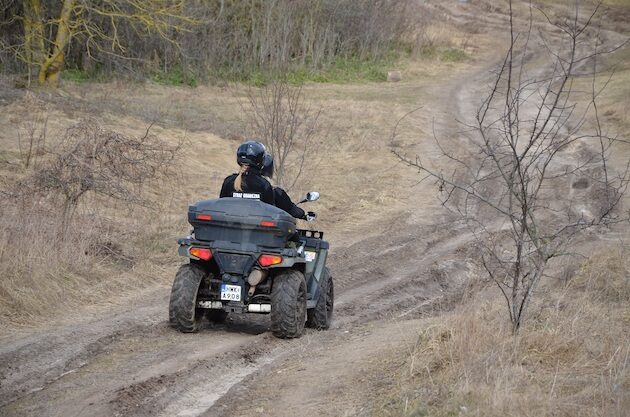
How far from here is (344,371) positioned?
7.34 meters

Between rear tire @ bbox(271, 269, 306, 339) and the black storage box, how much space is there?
360 mm

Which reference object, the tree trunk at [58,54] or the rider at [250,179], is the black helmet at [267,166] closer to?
the rider at [250,179]

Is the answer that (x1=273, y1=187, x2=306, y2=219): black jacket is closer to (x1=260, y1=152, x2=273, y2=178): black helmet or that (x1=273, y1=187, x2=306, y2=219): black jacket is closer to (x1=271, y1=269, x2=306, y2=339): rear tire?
(x1=260, y1=152, x2=273, y2=178): black helmet

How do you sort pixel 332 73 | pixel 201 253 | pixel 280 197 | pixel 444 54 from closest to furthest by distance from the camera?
pixel 201 253, pixel 280 197, pixel 332 73, pixel 444 54

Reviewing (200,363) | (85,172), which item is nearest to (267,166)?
(200,363)

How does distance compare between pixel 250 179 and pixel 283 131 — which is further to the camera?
pixel 283 131

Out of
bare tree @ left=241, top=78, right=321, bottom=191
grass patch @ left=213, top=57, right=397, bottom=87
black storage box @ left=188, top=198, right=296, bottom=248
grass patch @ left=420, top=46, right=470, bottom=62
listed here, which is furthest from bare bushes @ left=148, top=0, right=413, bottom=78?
black storage box @ left=188, top=198, right=296, bottom=248

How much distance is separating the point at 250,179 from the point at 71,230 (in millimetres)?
3624

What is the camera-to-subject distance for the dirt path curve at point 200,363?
6453mm

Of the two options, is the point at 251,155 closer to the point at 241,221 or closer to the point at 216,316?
the point at 241,221

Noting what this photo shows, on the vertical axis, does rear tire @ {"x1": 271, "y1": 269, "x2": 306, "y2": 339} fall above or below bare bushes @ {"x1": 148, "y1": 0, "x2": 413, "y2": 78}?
below

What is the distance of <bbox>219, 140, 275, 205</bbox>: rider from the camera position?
8859 mm

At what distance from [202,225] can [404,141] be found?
1632 centimetres

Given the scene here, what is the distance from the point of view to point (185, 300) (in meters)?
8.49
